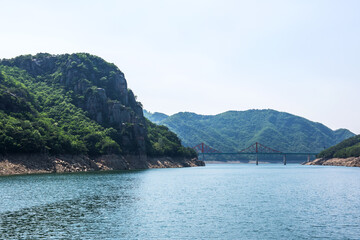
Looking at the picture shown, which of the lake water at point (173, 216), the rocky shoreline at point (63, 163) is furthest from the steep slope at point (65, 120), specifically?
the lake water at point (173, 216)

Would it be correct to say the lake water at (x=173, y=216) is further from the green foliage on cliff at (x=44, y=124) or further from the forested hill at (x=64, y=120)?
the forested hill at (x=64, y=120)

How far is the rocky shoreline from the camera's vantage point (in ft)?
331

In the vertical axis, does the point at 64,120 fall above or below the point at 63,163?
above

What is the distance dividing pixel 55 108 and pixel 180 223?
485ft

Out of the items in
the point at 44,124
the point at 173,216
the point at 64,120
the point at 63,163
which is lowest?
the point at 173,216

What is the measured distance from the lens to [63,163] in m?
122

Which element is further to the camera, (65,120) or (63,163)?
(65,120)

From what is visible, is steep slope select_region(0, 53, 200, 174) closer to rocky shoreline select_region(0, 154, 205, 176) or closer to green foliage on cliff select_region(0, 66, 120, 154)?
green foliage on cliff select_region(0, 66, 120, 154)

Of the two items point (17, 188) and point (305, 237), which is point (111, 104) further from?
point (305, 237)

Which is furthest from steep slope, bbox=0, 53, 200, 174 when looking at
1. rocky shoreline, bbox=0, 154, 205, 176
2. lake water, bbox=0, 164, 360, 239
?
lake water, bbox=0, 164, 360, 239

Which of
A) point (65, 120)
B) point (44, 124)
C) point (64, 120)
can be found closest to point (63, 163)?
point (44, 124)

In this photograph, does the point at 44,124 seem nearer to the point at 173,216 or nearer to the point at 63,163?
the point at 63,163

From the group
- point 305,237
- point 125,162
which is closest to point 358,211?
point 305,237

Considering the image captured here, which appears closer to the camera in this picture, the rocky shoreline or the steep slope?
the rocky shoreline
